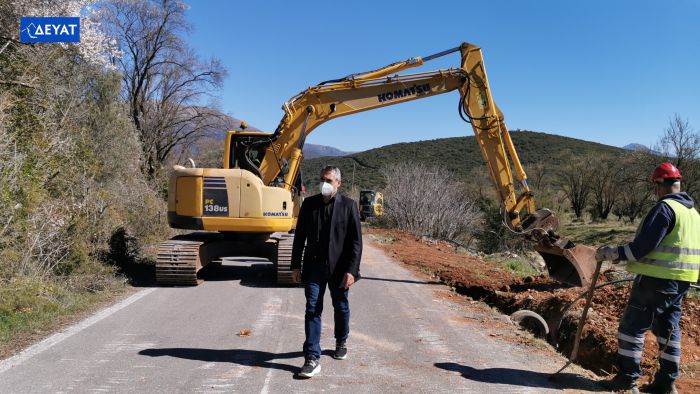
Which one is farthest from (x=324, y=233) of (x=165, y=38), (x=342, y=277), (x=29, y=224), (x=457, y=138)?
(x=457, y=138)

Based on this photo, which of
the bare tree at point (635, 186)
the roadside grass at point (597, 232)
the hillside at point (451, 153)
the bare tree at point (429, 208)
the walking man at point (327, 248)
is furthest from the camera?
the hillside at point (451, 153)

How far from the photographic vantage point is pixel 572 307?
816 centimetres

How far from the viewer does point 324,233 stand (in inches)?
204

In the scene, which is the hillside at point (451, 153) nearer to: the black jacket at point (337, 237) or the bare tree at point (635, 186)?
the bare tree at point (635, 186)

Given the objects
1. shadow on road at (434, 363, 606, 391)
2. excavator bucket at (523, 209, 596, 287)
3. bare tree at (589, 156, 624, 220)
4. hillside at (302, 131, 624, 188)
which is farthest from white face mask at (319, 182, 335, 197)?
hillside at (302, 131, 624, 188)

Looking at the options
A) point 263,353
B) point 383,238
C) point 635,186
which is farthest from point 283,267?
point 635,186

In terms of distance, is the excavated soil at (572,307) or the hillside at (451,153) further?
the hillside at (451,153)

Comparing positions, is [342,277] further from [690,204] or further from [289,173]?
[289,173]

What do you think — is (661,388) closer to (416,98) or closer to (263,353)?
(263,353)

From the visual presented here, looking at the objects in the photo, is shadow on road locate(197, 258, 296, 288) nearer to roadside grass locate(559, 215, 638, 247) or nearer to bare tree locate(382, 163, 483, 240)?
bare tree locate(382, 163, 483, 240)

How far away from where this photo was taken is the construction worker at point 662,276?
15.3ft

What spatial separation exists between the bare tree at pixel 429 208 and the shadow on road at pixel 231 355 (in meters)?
19.1

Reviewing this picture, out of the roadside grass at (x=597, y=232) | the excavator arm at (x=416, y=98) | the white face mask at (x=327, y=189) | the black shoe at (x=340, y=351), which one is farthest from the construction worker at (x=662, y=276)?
the roadside grass at (x=597, y=232)

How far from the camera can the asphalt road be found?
4723mm
